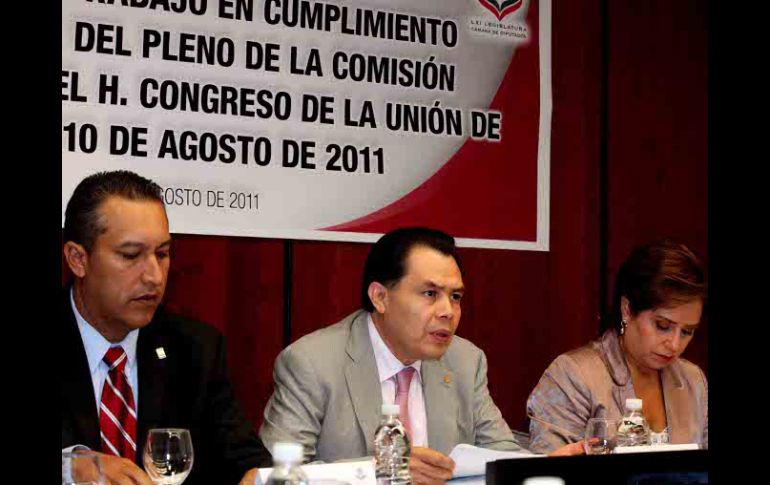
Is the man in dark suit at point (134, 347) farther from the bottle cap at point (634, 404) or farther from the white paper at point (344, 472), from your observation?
the bottle cap at point (634, 404)

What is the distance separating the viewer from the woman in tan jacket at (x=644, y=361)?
322 cm

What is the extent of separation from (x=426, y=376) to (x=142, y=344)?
87 centimetres

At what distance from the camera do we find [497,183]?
3973mm

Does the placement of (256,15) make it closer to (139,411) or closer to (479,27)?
(479,27)

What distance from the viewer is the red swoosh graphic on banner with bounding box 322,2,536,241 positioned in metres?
3.81

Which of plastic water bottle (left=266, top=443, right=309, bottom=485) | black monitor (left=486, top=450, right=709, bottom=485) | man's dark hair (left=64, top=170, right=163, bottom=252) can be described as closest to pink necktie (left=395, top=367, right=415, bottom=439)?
man's dark hair (left=64, top=170, right=163, bottom=252)

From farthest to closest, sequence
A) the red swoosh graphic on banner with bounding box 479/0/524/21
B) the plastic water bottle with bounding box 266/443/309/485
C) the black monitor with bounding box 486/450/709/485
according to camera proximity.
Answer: the red swoosh graphic on banner with bounding box 479/0/524/21
the plastic water bottle with bounding box 266/443/309/485
the black monitor with bounding box 486/450/709/485

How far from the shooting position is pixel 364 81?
370 cm

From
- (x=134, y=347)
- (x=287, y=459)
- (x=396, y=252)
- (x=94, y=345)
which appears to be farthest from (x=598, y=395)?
(x=287, y=459)

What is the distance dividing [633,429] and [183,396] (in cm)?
120

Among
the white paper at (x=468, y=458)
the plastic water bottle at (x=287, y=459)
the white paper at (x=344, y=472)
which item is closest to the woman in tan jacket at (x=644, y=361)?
the white paper at (x=468, y=458)

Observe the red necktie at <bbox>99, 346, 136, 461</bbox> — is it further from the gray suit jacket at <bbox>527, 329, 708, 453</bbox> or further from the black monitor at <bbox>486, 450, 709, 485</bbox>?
the black monitor at <bbox>486, 450, 709, 485</bbox>

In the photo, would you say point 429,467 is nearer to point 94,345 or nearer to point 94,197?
point 94,345

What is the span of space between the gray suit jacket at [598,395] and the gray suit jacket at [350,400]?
187mm
